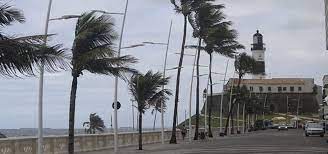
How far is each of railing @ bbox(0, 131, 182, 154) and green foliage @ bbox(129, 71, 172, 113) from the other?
352cm

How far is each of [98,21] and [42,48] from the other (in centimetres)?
1005

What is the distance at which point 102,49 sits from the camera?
832 inches

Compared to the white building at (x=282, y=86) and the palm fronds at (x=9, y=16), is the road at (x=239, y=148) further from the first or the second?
the white building at (x=282, y=86)

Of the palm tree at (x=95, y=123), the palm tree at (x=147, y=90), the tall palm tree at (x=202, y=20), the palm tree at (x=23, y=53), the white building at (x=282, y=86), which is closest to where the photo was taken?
the palm tree at (x=23, y=53)

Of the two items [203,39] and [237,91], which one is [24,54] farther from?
[237,91]

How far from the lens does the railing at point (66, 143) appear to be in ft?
87.0

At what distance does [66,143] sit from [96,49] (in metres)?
13.2

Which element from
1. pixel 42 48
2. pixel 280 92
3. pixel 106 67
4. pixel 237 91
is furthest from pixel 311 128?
pixel 280 92

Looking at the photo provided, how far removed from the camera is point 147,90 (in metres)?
37.6

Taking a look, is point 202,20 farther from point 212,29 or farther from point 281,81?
point 281,81

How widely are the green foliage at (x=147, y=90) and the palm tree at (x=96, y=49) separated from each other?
48.3 ft

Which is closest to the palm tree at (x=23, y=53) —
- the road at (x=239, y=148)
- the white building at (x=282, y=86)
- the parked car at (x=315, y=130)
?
the road at (x=239, y=148)

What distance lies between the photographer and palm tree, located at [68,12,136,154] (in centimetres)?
2098

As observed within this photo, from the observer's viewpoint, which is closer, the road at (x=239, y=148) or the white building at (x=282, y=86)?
the road at (x=239, y=148)
